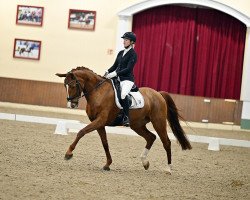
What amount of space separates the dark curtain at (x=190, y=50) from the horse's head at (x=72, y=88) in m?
9.04

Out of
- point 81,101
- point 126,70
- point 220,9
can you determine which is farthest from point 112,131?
point 220,9

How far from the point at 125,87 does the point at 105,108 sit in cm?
42

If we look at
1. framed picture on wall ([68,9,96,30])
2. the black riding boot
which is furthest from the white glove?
framed picture on wall ([68,9,96,30])

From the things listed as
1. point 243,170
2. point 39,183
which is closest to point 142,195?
point 39,183

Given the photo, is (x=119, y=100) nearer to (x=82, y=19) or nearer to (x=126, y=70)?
(x=126, y=70)

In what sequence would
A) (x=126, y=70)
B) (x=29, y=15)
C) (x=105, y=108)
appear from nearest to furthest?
1. (x=105, y=108)
2. (x=126, y=70)
3. (x=29, y=15)

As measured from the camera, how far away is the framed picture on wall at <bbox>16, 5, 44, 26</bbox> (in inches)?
609

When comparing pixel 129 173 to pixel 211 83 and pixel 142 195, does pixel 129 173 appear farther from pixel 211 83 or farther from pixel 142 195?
pixel 211 83

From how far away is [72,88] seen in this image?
6.26m

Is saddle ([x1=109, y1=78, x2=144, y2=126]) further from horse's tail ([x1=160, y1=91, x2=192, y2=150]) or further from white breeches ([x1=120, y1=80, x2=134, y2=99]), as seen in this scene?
horse's tail ([x1=160, y1=91, x2=192, y2=150])

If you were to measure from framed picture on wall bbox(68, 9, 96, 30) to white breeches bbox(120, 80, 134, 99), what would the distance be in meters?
8.72

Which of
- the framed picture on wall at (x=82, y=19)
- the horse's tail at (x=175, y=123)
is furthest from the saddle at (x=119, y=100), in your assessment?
the framed picture on wall at (x=82, y=19)

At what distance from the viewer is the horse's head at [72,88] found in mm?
6242

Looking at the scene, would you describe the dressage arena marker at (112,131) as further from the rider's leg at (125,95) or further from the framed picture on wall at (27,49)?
the framed picture on wall at (27,49)
